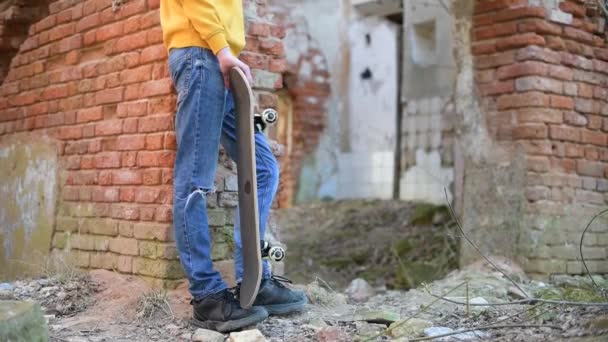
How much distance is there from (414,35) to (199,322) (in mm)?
6386

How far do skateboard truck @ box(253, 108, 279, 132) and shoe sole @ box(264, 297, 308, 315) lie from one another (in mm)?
763

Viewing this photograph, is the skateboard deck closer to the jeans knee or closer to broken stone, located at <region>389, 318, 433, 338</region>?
the jeans knee

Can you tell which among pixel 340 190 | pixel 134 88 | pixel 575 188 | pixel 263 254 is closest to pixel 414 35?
pixel 340 190

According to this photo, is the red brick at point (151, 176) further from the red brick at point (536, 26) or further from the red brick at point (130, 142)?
the red brick at point (536, 26)

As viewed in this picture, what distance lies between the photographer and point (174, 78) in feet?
9.45

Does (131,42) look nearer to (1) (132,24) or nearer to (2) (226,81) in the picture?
(1) (132,24)

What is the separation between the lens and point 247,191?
2.70m

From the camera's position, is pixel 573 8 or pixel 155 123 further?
pixel 573 8

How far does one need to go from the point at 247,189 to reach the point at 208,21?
2.20ft

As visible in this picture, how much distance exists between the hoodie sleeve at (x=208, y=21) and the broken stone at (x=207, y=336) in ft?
3.59

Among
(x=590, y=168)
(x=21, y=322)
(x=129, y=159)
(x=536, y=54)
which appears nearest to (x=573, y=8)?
(x=536, y=54)

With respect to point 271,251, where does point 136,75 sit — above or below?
above

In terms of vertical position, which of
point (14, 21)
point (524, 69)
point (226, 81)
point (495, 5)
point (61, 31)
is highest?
point (495, 5)

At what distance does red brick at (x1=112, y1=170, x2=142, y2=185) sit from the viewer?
3.38m
